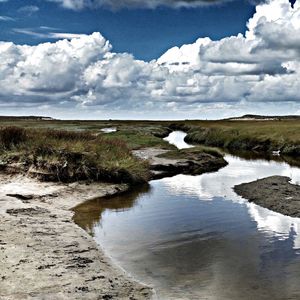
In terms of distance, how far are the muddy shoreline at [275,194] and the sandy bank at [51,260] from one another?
885 centimetres

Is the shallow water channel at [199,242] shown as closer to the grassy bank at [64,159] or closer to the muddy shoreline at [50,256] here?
the muddy shoreline at [50,256]

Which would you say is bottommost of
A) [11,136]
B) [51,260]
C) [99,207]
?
[99,207]

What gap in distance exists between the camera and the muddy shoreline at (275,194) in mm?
19716

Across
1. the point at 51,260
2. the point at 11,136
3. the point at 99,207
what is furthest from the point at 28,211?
the point at 11,136

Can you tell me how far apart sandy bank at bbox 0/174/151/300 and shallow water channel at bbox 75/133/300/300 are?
0.69m

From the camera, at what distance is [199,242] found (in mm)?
14688

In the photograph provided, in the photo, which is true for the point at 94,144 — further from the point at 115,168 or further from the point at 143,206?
the point at 143,206

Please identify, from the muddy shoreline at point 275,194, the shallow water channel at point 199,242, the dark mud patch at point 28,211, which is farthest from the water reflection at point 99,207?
the muddy shoreline at point 275,194

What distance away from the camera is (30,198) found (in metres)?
20.9

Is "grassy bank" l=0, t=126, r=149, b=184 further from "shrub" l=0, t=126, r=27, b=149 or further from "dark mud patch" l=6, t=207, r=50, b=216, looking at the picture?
"dark mud patch" l=6, t=207, r=50, b=216

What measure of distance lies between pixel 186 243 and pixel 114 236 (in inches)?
100

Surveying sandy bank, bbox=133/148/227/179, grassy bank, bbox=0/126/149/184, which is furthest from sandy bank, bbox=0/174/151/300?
sandy bank, bbox=133/148/227/179

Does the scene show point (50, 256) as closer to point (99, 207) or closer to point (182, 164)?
point (99, 207)

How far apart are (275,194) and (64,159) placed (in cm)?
1148
